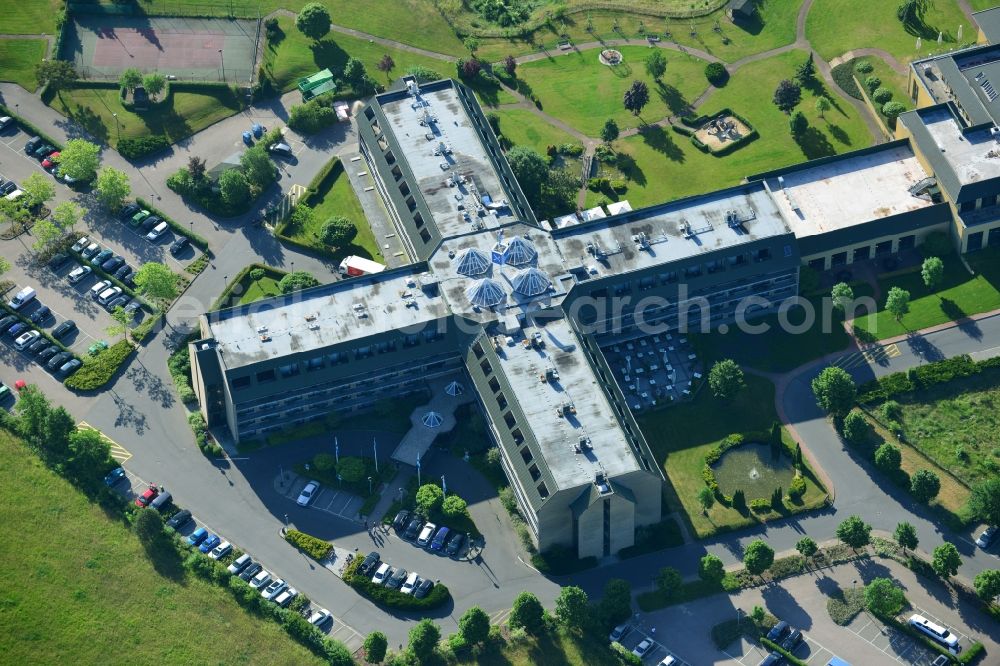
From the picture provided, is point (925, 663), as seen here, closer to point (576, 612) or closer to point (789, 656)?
point (789, 656)

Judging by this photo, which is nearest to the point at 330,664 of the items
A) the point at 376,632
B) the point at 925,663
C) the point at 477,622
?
the point at 376,632

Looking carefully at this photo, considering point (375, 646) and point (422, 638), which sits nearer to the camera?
point (375, 646)

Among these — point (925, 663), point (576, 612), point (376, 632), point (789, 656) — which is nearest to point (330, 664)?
point (376, 632)

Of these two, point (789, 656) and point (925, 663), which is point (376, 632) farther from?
point (925, 663)

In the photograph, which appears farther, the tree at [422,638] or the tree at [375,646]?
the tree at [422,638]

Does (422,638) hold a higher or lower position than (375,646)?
higher

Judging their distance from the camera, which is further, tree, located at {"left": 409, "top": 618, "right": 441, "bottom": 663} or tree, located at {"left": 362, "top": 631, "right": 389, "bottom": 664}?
tree, located at {"left": 409, "top": 618, "right": 441, "bottom": 663}
